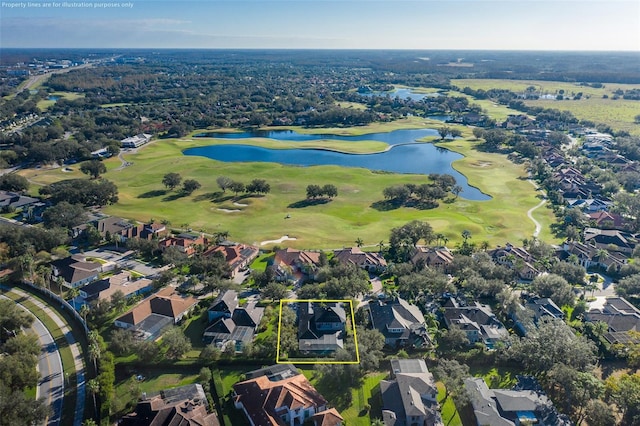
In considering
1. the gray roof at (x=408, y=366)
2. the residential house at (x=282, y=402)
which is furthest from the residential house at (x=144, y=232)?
the gray roof at (x=408, y=366)

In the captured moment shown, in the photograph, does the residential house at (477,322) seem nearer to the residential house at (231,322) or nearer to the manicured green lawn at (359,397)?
the manicured green lawn at (359,397)

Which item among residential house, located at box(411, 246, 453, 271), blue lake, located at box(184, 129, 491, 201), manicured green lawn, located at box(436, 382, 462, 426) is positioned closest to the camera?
manicured green lawn, located at box(436, 382, 462, 426)

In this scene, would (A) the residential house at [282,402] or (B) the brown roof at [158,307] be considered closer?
(A) the residential house at [282,402]

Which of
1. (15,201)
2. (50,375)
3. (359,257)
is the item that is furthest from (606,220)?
(15,201)

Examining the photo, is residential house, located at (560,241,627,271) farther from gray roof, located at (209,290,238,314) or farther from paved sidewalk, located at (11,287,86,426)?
paved sidewalk, located at (11,287,86,426)

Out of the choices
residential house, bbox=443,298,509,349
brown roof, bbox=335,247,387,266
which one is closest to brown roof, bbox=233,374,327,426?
residential house, bbox=443,298,509,349

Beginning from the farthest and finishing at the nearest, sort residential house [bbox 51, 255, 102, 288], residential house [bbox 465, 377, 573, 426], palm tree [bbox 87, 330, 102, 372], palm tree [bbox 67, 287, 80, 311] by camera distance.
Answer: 1. residential house [bbox 51, 255, 102, 288]
2. palm tree [bbox 67, 287, 80, 311]
3. palm tree [bbox 87, 330, 102, 372]
4. residential house [bbox 465, 377, 573, 426]

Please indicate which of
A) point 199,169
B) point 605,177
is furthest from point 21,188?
point 605,177
